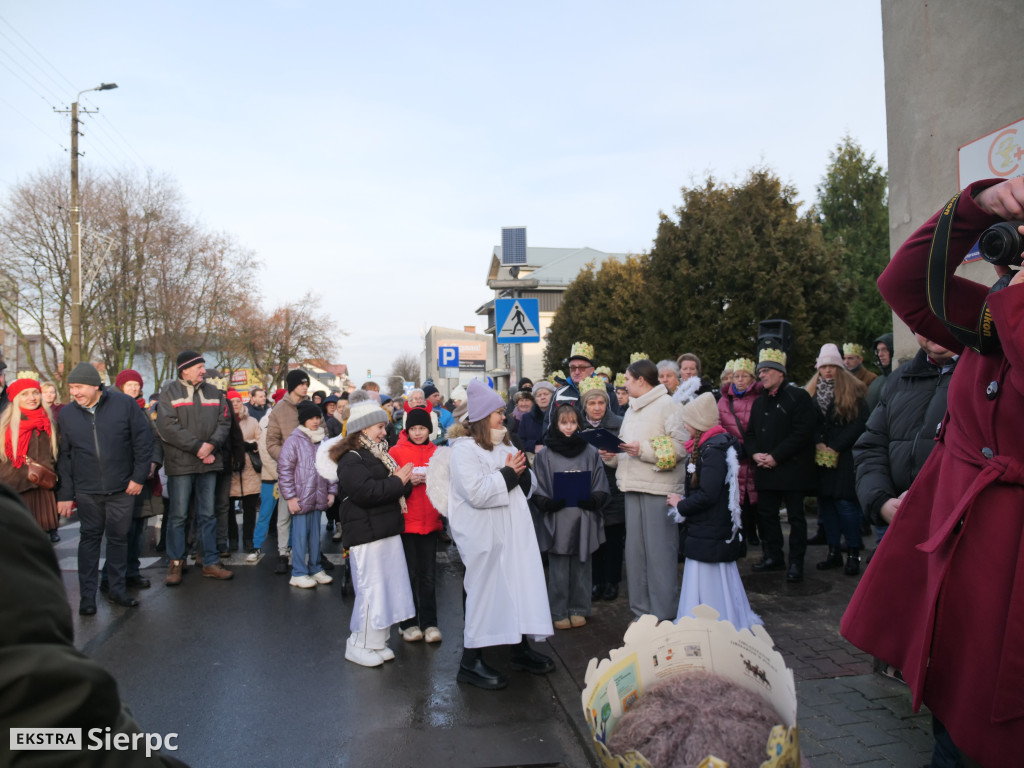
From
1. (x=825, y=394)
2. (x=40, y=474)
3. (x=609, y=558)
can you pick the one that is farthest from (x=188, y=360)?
(x=825, y=394)

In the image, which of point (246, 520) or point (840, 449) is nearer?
point (840, 449)

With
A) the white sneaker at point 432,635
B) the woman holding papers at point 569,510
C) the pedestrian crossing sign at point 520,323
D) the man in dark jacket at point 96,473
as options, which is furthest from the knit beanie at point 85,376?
the pedestrian crossing sign at point 520,323

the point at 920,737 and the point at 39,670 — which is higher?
the point at 39,670

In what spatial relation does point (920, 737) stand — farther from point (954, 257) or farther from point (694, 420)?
point (954, 257)

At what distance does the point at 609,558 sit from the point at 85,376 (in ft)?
17.8

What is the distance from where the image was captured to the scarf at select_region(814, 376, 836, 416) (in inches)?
293

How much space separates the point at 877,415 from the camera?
4.05 metres

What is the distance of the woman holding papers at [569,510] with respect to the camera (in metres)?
6.13

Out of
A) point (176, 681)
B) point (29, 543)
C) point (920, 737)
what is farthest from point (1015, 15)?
point (176, 681)

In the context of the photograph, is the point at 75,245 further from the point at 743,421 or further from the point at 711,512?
the point at 711,512

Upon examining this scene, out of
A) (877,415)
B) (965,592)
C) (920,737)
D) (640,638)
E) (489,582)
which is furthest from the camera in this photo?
(489,582)

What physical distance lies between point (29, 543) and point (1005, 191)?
2120 millimetres

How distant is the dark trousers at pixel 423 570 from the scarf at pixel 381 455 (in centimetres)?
28

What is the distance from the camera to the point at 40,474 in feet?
22.7
